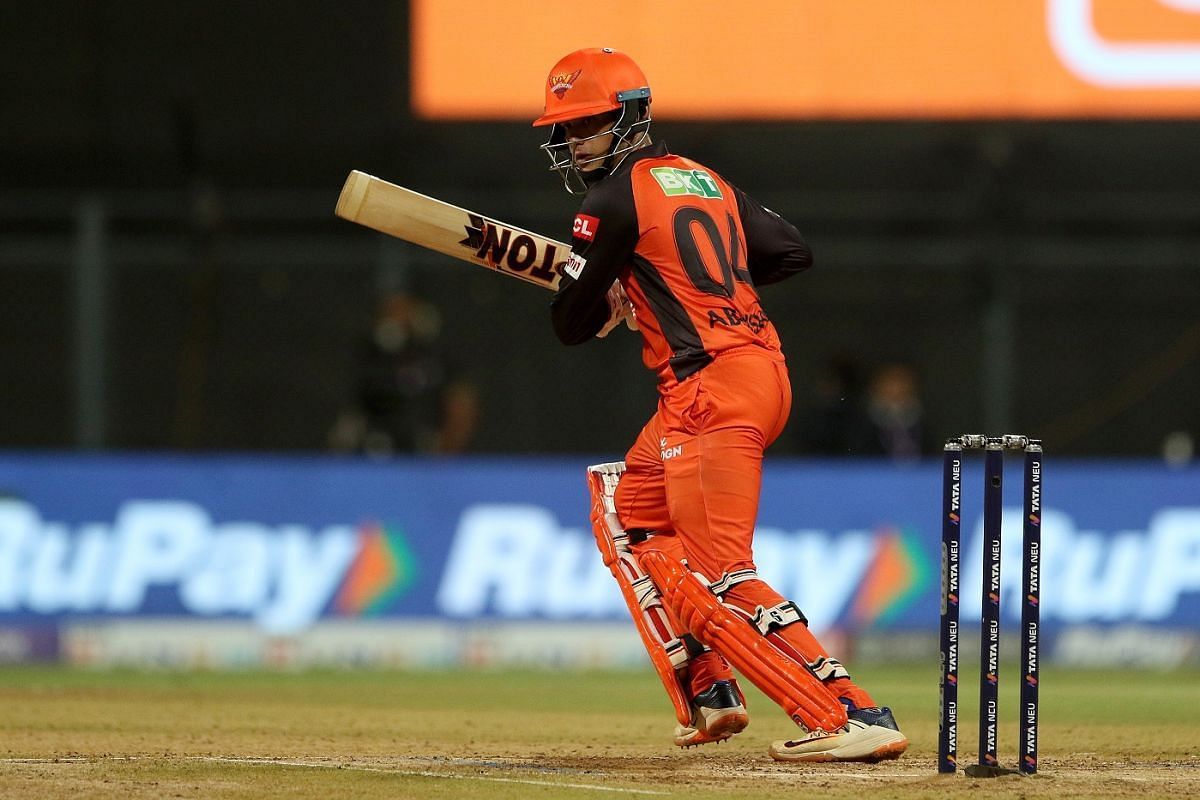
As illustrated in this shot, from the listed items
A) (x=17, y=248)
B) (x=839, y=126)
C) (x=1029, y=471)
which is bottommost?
(x=1029, y=471)

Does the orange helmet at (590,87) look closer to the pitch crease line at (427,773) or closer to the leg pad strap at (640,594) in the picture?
the leg pad strap at (640,594)

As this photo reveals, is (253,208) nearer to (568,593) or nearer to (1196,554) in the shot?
(568,593)

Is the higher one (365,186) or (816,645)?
(365,186)

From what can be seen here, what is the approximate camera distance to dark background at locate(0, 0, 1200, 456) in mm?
15102

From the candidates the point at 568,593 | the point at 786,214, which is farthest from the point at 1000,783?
the point at 786,214

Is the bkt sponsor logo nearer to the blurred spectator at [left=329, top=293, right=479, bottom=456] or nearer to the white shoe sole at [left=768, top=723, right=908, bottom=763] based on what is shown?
the blurred spectator at [left=329, top=293, right=479, bottom=456]

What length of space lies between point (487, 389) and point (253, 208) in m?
2.35

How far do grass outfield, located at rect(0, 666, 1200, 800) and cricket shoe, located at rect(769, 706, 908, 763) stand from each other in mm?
88

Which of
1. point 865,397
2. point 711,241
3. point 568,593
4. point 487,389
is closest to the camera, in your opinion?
point 711,241

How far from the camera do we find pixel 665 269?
625 cm

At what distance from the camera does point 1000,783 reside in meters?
5.84

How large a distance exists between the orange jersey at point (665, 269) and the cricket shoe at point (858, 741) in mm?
1217

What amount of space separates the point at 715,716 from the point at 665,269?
4.89 ft

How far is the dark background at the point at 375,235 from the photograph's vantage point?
1510 centimetres
